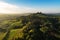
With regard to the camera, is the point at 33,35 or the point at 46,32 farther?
the point at 46,32

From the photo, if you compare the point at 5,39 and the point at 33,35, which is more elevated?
the point at 33,35

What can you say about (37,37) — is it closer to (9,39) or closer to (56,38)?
(56,38)

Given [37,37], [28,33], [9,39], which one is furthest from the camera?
[9,39]

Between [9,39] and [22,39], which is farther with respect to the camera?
[9,39]

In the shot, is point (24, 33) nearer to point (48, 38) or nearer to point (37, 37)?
point (37, 37)

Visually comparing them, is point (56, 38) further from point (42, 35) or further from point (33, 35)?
point (33, 35)

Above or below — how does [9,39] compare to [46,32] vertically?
below

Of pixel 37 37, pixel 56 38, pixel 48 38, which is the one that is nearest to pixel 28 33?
pixel 37 37

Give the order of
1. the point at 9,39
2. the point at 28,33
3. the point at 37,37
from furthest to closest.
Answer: the point at 9,39 < the point at 28,33 < the point at 37,37

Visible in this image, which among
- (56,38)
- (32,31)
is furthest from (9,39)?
(56,38)
